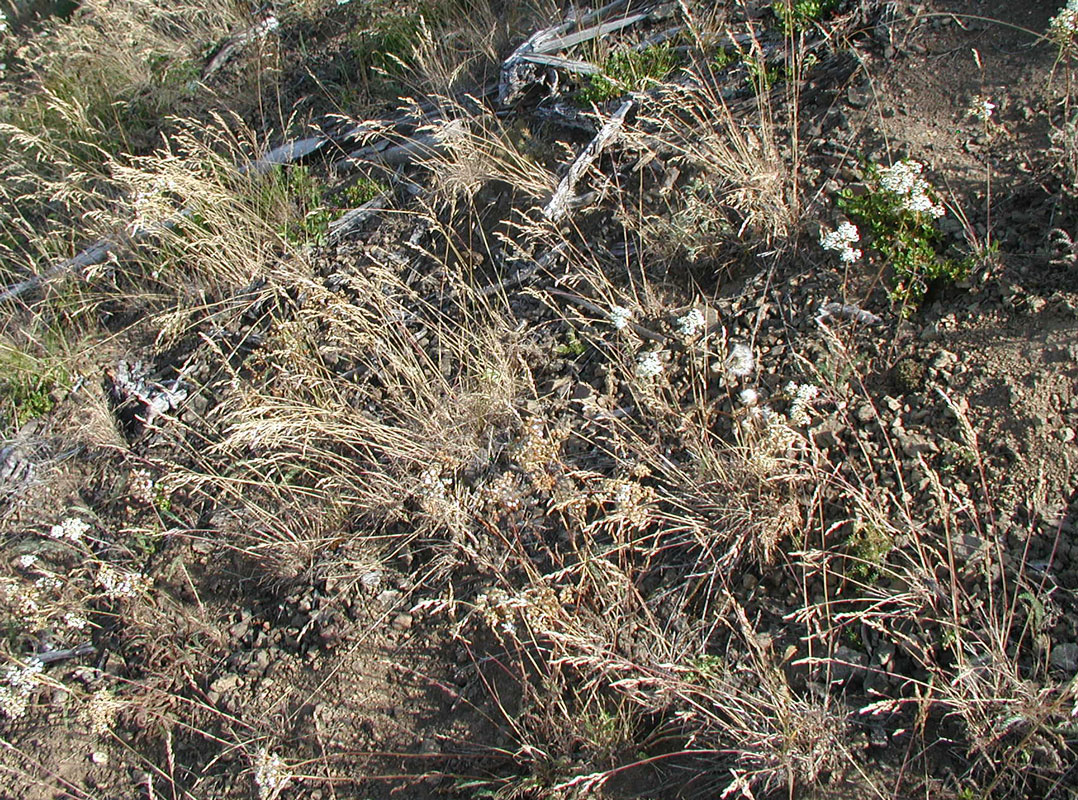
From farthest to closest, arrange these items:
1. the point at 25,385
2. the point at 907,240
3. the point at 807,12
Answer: the point at 25,385, the point at 807,12, the point at 907,240

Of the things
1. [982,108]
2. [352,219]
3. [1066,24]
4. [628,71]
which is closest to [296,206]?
[352,219]

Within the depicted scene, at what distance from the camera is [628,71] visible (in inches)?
170

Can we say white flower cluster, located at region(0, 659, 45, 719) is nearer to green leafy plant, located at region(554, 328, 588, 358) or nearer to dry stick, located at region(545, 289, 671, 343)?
green leafy plant, located at region(554, 328, 588, 358)

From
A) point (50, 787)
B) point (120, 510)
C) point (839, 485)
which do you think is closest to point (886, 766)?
point (839, 485)

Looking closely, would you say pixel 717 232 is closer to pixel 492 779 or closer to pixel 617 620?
pixel 617 620

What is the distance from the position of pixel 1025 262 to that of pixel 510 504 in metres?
2.24

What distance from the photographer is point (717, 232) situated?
12.0 ft

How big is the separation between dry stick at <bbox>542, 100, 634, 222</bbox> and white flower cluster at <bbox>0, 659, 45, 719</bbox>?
312 cm

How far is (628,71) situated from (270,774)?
3845mm

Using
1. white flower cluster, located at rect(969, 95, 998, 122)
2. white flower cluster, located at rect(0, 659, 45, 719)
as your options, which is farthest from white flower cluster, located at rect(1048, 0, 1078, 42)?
white flower cluster, located at rect(0, 659, 45, 719)

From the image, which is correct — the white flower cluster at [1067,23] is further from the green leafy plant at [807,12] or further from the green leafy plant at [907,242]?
the green leafy plant at [807,12]

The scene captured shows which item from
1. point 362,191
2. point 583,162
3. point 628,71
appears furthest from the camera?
point 362,191

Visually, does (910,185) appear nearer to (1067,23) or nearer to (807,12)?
(1067,23)

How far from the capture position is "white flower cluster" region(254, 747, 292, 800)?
2.67 meters
